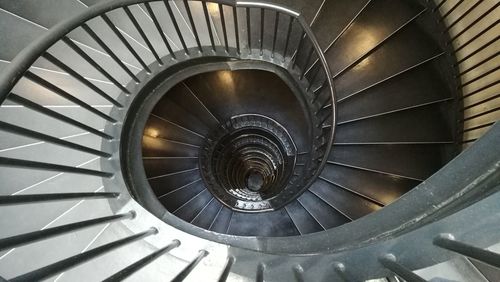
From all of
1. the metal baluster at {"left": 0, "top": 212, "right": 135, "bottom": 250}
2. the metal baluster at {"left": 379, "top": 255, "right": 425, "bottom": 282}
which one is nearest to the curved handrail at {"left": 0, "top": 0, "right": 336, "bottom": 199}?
the metal baluster at {"left": 0, "top": 212, "right": 135, "bottom": 250}

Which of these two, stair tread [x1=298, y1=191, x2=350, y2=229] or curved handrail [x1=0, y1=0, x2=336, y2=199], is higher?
curved handrail [x1=0, y1=0, x2=336, y2=199]

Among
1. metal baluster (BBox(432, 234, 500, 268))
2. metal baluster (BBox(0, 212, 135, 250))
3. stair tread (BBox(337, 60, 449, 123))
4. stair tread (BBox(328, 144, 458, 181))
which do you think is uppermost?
stair tread (BBox(337, 60, 449, 123))

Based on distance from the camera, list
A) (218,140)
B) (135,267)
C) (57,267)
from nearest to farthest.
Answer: (57,267), (135,267), (218,140)

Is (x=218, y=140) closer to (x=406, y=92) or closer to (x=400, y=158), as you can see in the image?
(x=400, y=158)

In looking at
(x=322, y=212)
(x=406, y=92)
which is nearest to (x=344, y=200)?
(x=322, y=212)

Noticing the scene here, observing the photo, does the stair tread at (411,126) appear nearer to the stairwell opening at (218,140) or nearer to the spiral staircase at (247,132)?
the spiral staircase at (247,132)

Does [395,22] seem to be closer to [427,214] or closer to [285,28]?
[285,28]

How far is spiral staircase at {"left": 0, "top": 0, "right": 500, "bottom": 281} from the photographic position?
1.66m

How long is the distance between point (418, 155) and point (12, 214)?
470 cm

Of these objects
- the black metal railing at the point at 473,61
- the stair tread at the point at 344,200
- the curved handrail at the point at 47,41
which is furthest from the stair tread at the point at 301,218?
the curved handrail at the point at 47,41

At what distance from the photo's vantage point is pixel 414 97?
4.13 m

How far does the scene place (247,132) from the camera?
7719 millimetres

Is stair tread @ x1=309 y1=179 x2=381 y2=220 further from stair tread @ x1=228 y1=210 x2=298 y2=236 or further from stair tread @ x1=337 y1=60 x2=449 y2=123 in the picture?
stair tread @ x1=337 y1=60 x2=449 y2=123

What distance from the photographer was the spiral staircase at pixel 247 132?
1.66 meters
